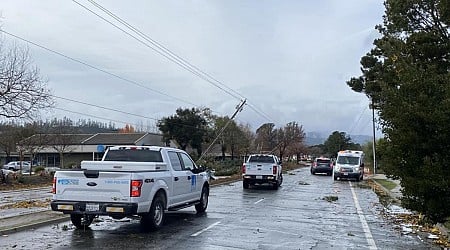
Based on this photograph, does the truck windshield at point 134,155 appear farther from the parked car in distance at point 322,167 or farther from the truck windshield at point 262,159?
the parked car in distance at point 322,167

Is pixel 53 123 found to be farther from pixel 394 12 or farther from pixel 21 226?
pixel 21 226

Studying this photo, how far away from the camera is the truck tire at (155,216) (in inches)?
500

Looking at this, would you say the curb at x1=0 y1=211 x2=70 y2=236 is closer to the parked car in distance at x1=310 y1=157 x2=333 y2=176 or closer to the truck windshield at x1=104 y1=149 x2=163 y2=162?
the truck windshield at x1=104 y1=149 x2=163 y2=162

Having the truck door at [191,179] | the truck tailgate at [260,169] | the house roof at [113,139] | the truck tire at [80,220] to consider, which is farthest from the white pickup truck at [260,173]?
the house roof at [113,139]

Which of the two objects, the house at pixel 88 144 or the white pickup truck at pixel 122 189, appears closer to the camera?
the white pickup truck at pixel 122 189

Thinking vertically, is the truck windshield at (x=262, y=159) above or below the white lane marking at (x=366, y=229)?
above

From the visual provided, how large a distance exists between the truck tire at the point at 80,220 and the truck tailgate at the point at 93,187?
876 millimetres

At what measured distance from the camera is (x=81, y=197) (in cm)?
1234

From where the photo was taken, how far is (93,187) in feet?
40.3

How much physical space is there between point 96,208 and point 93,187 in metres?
0.46

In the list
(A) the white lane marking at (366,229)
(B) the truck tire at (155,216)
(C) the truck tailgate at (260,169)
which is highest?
(C) the truck tailgate at (260,169)

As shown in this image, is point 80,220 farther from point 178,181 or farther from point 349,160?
point 349,160

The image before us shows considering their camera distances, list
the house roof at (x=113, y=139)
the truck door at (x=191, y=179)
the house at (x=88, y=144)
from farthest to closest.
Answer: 1. the house roof at (x=113, y=139)
2. the house at (x=88, y=144)
3. the truck door at (x=191, y=179)

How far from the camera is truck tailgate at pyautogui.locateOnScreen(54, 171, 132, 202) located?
12125 millimetres
